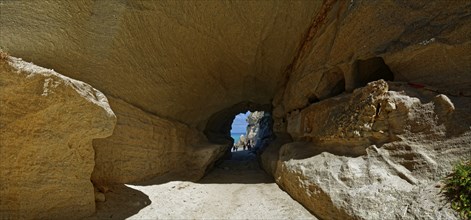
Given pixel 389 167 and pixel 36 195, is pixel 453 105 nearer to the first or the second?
pixel 389 167

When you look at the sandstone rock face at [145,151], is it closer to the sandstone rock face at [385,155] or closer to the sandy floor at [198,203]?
the sandy floor at [198,203]

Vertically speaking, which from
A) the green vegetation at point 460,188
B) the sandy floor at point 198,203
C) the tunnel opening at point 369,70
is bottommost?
the sandy floor at point 198,203

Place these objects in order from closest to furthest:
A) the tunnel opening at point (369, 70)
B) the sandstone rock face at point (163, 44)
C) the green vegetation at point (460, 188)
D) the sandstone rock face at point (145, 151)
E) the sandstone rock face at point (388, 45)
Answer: the green vegetation at point (460, 188) → the sandstone rock face at point (388, 45) → the sandstone rock face at point (163, 44) → the sandstone rock face at point (145, 151) → the tunnel opening at point (369, 70)

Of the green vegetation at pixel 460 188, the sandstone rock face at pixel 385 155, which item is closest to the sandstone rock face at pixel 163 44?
the sandstone rock face at pixel 385 155

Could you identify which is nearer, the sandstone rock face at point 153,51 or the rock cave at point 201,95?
the rock cave at point 201,95

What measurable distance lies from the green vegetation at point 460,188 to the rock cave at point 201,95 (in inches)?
4.3

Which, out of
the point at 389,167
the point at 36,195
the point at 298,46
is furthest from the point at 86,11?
the point at 389,167

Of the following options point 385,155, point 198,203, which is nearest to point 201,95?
point 198,203

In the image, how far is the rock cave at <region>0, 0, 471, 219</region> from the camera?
3713 millimetres

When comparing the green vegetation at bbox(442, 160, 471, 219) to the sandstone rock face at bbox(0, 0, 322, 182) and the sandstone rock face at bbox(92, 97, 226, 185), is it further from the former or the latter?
the sandstone rock face at bbox(92, 97, 226, 185)

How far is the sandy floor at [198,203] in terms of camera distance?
187 inches

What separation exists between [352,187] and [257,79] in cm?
618

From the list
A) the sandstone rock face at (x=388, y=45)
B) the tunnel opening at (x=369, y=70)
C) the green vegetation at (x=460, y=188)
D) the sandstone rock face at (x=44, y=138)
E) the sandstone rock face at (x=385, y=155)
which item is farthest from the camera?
the tunnel opening at (x=369, y=70)

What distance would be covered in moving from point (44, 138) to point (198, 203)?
3.34 m
